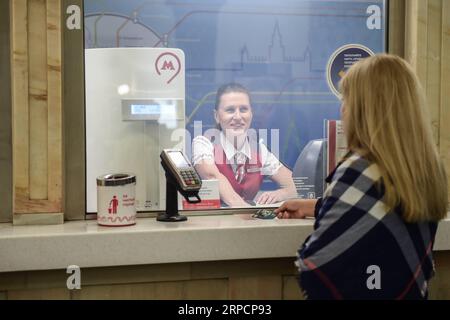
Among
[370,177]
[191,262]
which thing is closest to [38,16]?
[191,262]

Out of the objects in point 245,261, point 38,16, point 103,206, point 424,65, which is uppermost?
point 38,16

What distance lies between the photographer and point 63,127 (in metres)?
2.20

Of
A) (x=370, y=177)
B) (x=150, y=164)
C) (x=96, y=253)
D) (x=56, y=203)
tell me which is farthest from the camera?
(x=150, y=164)

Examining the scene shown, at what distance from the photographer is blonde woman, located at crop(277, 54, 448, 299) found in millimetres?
1410

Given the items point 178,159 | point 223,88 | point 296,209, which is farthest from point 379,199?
point 223,88

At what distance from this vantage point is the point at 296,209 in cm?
223

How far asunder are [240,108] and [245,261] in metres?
0.65

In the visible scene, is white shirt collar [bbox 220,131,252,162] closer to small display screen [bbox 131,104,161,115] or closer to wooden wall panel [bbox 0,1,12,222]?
small display screen [bbox 131,104,161,115]

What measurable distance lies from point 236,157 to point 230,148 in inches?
1.8

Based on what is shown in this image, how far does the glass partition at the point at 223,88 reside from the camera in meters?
2.26

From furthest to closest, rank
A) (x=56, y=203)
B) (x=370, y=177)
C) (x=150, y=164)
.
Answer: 1. (x=150, y=164)
2. (x=56, y=203)
3. (x=370, y=177)

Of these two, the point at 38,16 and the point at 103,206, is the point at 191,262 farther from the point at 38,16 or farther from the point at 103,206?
the point at 38,16

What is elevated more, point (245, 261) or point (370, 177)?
point (370, 177)

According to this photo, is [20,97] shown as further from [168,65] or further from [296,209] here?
[296,209]
